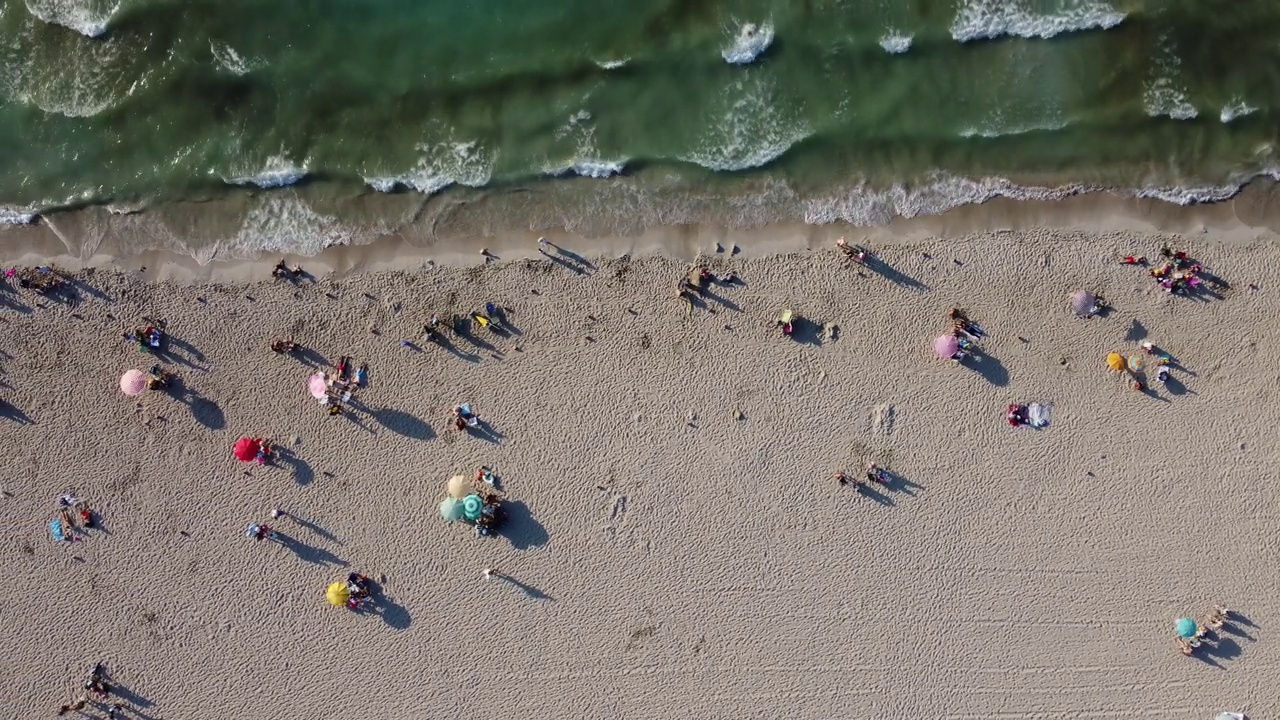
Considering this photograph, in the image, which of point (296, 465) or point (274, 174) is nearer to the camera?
point (296, 465)

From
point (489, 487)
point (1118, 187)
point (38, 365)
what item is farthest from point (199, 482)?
point (1118, 187)

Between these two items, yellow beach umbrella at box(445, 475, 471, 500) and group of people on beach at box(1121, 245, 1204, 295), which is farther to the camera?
yellow beach umbrella at box(445, 475, 471, 500)

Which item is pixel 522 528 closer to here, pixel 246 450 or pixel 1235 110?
pixel 246 450

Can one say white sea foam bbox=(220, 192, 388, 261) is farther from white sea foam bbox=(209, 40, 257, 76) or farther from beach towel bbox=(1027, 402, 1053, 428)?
beach towel bbox=(1027, 402, 1053, 428)

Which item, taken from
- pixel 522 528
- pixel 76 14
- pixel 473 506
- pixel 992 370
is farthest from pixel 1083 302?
pixel 76 14

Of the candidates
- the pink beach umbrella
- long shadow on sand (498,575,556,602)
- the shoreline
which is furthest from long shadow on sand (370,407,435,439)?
the pink beach umbrella
